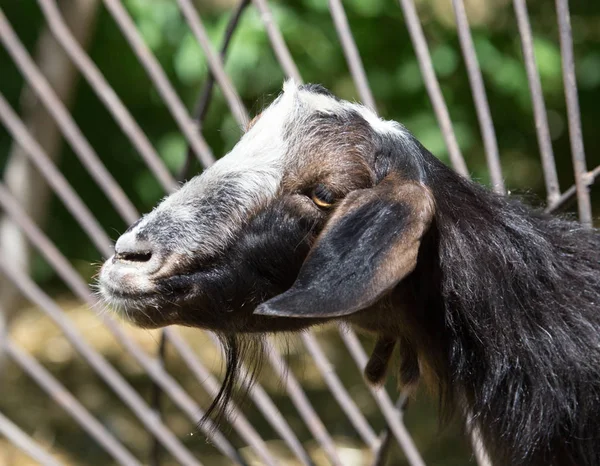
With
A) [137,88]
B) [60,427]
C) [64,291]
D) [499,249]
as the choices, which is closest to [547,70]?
[137,88]

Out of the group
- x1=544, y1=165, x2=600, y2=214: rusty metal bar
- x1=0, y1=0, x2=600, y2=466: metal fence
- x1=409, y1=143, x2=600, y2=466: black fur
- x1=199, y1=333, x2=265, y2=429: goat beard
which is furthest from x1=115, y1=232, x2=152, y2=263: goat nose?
x1=544, y1=165, x2=600, y2=214: rusty metal bar

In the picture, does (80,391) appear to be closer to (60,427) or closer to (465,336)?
(60,427)

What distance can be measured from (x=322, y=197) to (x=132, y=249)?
434 mm

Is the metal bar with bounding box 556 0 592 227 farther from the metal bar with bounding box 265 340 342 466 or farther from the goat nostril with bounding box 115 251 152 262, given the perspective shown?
the goat nostril with bounding box 115 251 152 262

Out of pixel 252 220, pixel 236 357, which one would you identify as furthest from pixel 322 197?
pixel 236 357

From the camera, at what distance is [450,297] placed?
205 centimetres

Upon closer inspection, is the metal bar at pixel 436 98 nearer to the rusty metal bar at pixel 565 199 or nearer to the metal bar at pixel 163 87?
the rusty metal bar at pixel 565 199

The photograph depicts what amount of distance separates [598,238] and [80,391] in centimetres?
415

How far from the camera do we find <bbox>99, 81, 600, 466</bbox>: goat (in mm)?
2047

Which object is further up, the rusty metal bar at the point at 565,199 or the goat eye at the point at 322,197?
the goat eye at the point at 322,197

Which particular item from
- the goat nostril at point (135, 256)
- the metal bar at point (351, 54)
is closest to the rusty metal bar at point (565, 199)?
the metal bar at point (351, 54)

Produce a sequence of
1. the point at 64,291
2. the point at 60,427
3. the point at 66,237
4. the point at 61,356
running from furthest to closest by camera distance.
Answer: the point at 64,291 → the point at 66,237 → the point at 61,356 → the point at 60,427

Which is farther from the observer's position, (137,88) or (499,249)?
(137,88)

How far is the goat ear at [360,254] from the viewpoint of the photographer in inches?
→ 69.2
